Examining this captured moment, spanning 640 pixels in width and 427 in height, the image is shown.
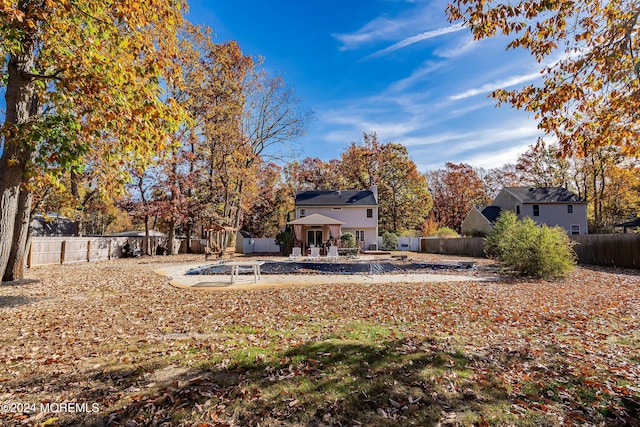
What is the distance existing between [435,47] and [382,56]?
11.6ft

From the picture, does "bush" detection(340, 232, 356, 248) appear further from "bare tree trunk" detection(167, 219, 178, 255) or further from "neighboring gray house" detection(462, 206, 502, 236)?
"bare tree trunk" detection(167, 219, 178, 255)

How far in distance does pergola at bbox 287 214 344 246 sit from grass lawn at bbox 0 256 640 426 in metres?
A: 19.7

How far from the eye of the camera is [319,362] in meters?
3.93

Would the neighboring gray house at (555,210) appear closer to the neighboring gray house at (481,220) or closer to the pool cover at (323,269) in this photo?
the neighboring gray house at (481,220)

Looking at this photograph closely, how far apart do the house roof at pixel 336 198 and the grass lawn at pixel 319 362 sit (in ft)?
83.3

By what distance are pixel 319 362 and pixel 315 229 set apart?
2559 centimetres

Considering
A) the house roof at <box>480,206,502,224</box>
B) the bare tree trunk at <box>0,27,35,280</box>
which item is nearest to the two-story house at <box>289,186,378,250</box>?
the house roof at <box>480,206,502,224</box>

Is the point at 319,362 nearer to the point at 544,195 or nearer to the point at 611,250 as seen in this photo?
the point at 611,250

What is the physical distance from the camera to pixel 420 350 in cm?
437

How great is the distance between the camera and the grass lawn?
9.45ft

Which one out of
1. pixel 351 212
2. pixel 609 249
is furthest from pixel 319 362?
pixel 351 212

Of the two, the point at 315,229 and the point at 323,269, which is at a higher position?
the point at 315,229

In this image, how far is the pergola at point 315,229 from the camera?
27675 mm

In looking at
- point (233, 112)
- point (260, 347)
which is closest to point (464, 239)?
point (233, 112)
